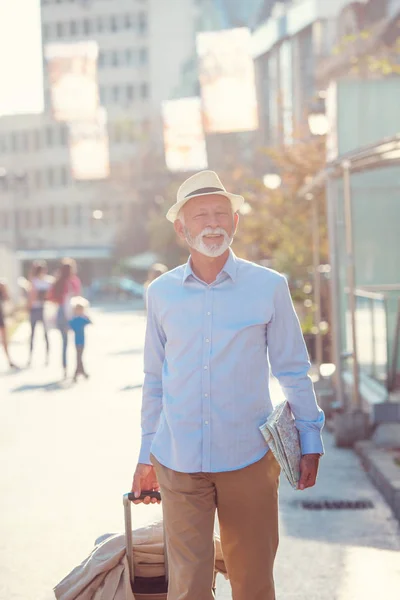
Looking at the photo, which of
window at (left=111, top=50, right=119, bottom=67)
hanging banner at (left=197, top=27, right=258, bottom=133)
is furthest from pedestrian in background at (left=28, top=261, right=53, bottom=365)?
window at (left=111, top=50, right=119, bottom=67)

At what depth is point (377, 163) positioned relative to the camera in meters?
12.4

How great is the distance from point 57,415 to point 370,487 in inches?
239

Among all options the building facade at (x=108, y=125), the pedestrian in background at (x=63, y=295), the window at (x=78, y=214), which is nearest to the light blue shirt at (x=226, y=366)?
the pedestrian in background at (x=63, y=295)

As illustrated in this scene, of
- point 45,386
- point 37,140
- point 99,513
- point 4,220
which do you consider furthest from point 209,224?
point 37,140

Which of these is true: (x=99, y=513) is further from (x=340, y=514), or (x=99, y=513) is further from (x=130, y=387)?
(x=130, y=387)

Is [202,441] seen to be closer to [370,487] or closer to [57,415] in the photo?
[370,487]

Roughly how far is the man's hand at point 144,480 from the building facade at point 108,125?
10352 centimetres

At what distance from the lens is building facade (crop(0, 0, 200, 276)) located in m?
116

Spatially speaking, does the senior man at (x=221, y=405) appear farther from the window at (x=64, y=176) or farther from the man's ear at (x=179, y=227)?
the window at (x=64, y=176)

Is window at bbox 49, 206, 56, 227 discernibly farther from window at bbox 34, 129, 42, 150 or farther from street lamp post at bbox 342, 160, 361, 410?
street lamp post at bbox 342, 160, 361, 410

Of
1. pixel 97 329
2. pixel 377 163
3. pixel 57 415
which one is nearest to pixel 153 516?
pixel 377 163

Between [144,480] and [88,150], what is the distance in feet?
136

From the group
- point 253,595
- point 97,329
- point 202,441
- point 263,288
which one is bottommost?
point 97,329

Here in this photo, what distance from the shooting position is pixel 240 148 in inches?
3654
